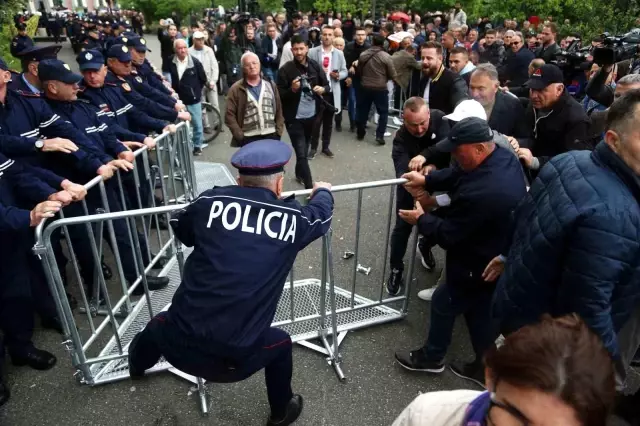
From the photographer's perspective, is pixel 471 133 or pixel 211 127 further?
pixel 211 127

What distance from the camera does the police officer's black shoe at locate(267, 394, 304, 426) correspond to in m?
2.84

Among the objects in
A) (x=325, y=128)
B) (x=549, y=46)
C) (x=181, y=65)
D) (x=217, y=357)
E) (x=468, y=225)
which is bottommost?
(x=325, y=128)

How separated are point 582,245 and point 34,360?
3670 millimetres

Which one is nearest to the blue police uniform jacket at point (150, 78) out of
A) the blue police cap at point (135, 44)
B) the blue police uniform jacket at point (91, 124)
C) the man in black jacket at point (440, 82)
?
the blue police cap at point (135, 44)

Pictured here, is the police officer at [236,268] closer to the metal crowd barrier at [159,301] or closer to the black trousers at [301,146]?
the metal crowd barrier at [159,301]

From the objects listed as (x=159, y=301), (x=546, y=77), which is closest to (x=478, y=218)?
(x=546, y=77)

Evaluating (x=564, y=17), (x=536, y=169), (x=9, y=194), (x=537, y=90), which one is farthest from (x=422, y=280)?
(x=564, y=17)

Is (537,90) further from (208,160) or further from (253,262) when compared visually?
(208,160)

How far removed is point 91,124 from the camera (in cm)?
411

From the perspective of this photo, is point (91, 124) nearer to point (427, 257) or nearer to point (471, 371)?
point (427, 257)

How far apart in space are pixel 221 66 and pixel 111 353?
965cm

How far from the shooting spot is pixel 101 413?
2982 mm

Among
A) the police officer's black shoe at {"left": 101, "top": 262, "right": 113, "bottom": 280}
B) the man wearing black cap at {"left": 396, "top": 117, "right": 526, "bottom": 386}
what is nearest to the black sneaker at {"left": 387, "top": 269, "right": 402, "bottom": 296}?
the man wearing black cap at {"left": 396, "top": 117, "right": 526, "bottom": 386}

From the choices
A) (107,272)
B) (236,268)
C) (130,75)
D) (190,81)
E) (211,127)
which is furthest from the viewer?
(211,127)
